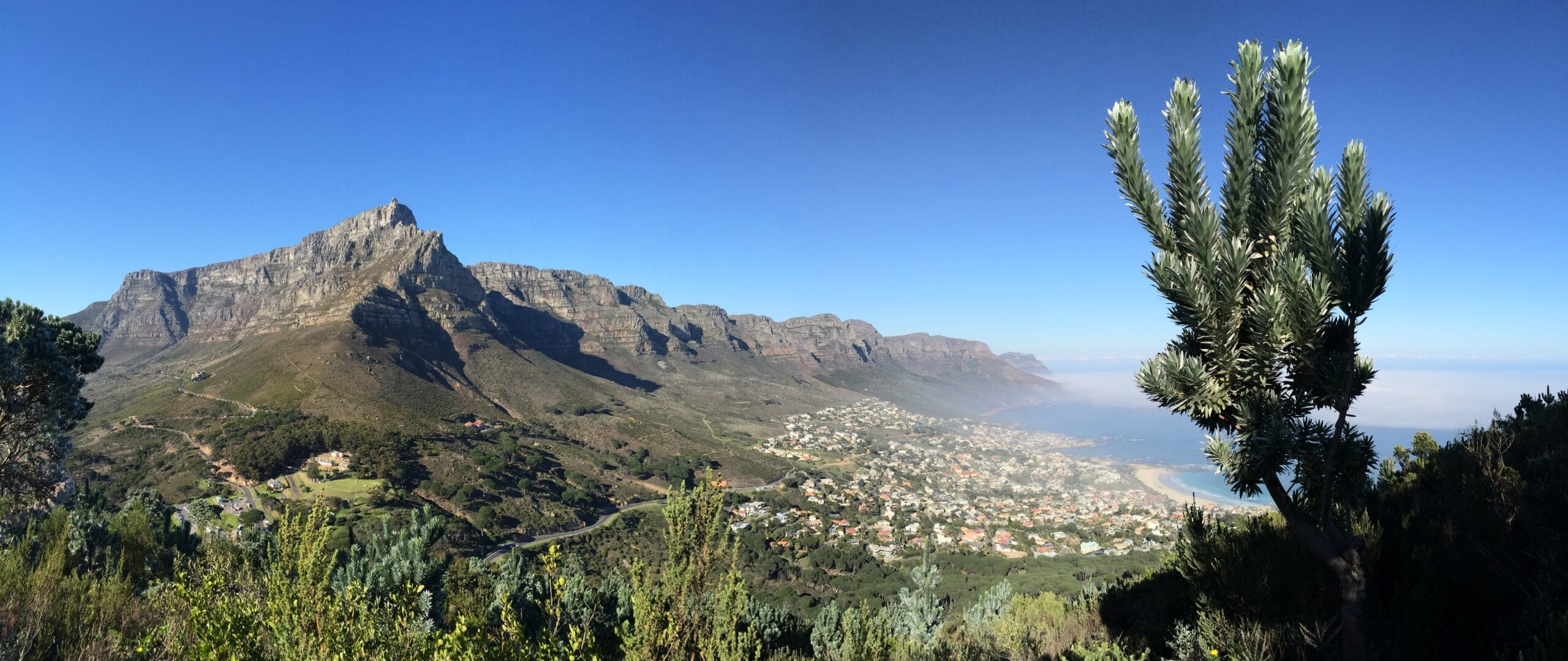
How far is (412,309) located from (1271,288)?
124487mm

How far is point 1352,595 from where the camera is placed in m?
4.14

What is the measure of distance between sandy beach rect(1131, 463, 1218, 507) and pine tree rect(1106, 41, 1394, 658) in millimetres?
65383

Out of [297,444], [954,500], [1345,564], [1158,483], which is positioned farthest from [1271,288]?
[1158,483]

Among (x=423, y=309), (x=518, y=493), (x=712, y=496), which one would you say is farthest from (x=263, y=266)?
(x=712, y=496)

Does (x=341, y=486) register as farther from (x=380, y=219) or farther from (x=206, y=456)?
(x=380, y=219)

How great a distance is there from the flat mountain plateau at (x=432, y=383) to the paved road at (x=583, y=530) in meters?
1.61

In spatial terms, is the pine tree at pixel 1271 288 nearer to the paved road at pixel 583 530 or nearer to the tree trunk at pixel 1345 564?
the tree trunk at pixel 1345 564

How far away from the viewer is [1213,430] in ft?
13.9

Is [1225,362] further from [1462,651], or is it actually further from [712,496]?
[1462,651]

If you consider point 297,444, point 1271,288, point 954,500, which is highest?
point 1271,288

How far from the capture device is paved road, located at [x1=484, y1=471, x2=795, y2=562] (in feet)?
126

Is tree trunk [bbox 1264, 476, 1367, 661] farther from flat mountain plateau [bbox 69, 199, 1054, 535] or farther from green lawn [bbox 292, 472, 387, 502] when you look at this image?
green lawn [bbox 292, 472, 387, 502]

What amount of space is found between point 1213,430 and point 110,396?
114656 millimetres

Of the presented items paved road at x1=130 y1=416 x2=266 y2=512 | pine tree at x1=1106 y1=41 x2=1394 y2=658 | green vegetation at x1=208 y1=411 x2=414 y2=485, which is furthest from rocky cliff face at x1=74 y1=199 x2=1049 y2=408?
pine tree at x1=1106 y1=41 x2=1394 y2=658
